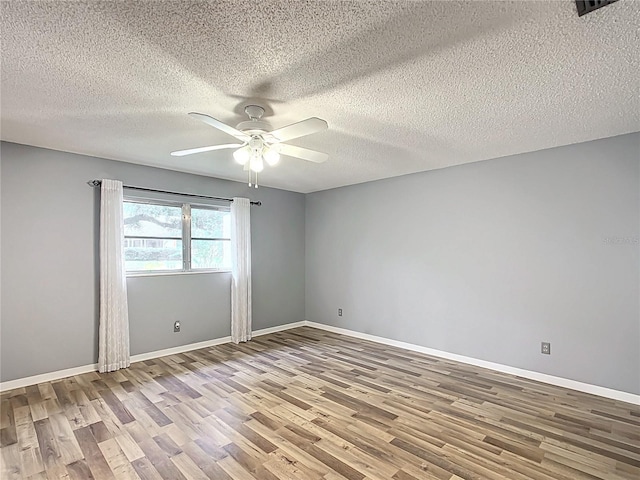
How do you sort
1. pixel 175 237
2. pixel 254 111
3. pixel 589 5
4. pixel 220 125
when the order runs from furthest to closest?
1. pixel 175 237
2. pixel 254 111
3. pixel 220 125
4. pixel 589 5

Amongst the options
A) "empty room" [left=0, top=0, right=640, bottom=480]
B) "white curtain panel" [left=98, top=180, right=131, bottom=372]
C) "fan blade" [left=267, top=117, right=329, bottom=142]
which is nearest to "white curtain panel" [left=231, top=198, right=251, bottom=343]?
"empty room" [left=0, top=0, right=640, bottom=480]

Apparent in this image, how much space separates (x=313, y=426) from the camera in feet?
8.71

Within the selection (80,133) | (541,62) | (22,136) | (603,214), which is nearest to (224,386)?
(80,133)

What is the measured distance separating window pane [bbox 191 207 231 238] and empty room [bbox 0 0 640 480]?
4 centimetres

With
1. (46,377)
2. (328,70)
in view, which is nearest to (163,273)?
(46,377)

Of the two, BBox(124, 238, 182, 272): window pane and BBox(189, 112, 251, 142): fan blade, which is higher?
BBox(189, 112, 251, 142): fan blade

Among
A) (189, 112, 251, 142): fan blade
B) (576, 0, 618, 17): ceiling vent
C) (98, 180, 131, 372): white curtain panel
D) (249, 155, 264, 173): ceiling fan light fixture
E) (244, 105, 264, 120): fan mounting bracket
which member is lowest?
(98, 180, 131, 372): white curtain panel

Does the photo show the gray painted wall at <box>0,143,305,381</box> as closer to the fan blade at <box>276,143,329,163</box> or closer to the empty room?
the empty room

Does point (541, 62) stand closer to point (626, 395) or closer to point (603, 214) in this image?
point (603, 214)

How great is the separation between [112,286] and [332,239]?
335 centimetres

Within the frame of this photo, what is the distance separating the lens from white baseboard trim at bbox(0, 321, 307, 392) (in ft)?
Answer: 11.1

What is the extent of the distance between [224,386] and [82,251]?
2.27 m

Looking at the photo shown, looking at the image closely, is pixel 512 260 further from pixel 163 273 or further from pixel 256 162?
pixel 163 273

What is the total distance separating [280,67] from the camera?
1.96m
